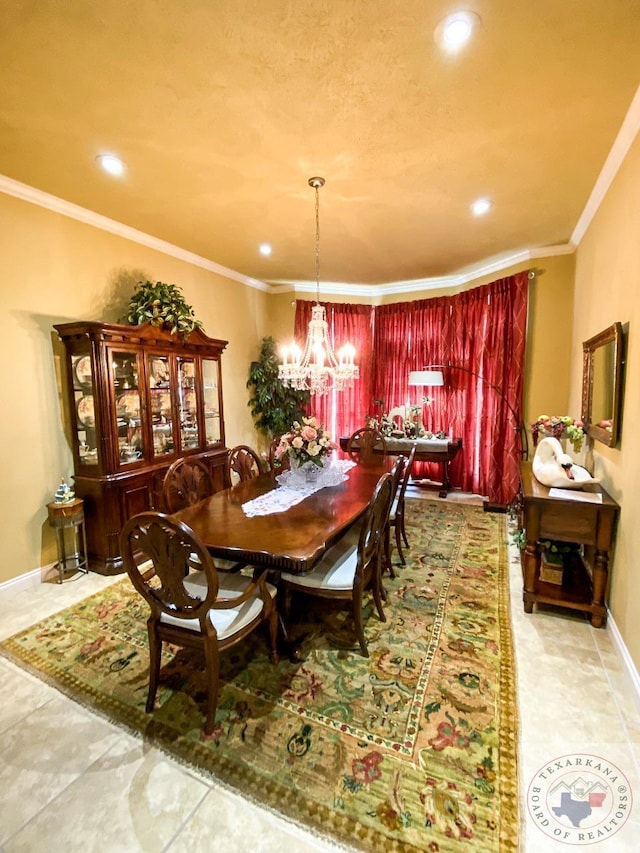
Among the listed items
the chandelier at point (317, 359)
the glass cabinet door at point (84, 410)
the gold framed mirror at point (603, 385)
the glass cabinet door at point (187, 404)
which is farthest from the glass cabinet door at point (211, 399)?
the gold framed mirror at point (603, 385)

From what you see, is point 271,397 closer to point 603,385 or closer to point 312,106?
point 312,106

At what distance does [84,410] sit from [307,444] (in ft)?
6.28

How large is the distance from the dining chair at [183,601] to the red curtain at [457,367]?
3.71 m

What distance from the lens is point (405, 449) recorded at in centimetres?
506

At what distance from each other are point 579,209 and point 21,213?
436cm

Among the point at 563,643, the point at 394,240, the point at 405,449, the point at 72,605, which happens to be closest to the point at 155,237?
the point at 394,240

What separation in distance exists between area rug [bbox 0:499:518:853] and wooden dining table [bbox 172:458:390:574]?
2.27 ft

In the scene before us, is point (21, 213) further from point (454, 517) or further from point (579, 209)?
point (454, 517)

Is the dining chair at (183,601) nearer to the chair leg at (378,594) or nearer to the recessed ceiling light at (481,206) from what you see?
the chair leg at (378,594)

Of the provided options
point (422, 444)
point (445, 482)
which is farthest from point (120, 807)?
point (445, 482)

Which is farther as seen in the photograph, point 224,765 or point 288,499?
point 288,499

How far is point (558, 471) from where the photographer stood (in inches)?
101

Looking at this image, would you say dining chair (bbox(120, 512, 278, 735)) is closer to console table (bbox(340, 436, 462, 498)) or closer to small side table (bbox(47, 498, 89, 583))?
small side table (bbox(47, 498, 89, 583))

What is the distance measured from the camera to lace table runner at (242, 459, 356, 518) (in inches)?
93.2
